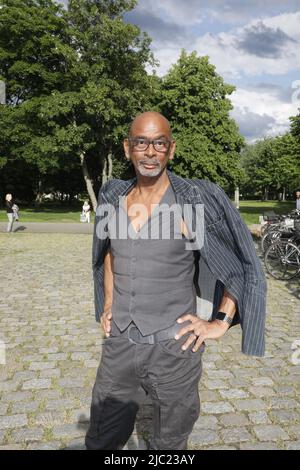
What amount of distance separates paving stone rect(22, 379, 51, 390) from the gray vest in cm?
257

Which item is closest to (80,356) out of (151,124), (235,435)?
(235,435)

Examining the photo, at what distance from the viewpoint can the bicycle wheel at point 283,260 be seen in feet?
30.5

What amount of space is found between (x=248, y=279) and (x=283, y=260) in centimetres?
785

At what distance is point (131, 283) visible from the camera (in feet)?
6.99

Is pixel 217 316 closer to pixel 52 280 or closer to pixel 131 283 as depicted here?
pixel 131 283

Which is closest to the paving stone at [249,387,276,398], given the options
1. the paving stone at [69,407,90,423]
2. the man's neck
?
the paving stone at [69,407,90,423]

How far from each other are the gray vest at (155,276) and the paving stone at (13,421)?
2067 mm

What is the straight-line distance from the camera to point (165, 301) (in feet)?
6.88

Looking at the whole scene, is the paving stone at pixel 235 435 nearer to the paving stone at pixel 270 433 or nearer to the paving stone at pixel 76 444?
the paving stone at pixel 270 433

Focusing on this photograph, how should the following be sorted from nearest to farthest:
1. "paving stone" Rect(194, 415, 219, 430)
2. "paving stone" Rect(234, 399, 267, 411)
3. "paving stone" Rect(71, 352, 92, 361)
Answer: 1. "paving stone" Rect(194, 415, 219, 430)
2. "paving stone" Rect(234, 399, 267, 411)
3. "paving stone" Rect(71, 352, 92, 361)

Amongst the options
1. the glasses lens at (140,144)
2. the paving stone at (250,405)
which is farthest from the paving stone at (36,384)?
the glasses lens at (140,144)

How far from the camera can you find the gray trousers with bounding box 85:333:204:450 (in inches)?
80.5

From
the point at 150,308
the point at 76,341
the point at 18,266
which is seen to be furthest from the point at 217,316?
the point at 18,266

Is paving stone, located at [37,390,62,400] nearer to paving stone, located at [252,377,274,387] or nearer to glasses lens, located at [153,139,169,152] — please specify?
paving stone, located at [252,377,274,387]
